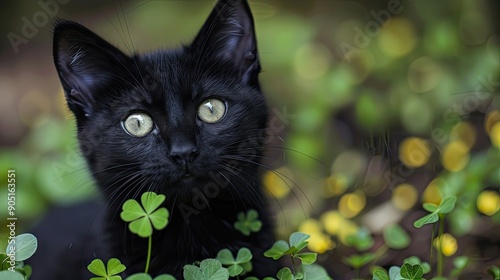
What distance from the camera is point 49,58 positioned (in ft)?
5.40

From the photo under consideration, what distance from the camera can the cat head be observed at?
1212 millimetres

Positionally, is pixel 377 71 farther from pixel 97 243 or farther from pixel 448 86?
pixel 97 243

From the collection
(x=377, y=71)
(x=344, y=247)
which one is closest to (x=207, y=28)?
(x=344, y=247)

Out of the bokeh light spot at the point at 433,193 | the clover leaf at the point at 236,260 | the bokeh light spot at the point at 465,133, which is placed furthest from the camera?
the bokeh light spot at the point at 465,133

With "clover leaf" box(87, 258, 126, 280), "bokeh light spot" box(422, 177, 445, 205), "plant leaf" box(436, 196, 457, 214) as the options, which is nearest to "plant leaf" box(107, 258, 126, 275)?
"clover leaf" box(87, 258, 126, 280)

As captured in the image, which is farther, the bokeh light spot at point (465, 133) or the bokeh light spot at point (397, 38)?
the bokeh light spot at point (397, 38)

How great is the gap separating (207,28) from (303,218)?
0.73 m

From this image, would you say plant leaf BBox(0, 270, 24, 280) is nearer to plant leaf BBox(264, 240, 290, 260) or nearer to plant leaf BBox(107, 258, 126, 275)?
plant leaf BBox(107, 258, 126, 275)

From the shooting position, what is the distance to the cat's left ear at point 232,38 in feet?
4.30

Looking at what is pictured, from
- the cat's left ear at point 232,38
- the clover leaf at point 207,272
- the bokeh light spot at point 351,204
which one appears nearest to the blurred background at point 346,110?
the bokeh light spot at point 351,204

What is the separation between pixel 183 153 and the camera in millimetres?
1162

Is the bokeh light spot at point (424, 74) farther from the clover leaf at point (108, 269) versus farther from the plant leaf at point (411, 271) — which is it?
the clover leaf at point (108, 269)

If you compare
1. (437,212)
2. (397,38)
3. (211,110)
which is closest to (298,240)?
(437,212)

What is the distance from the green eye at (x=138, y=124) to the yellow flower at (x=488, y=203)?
91 centimetres
